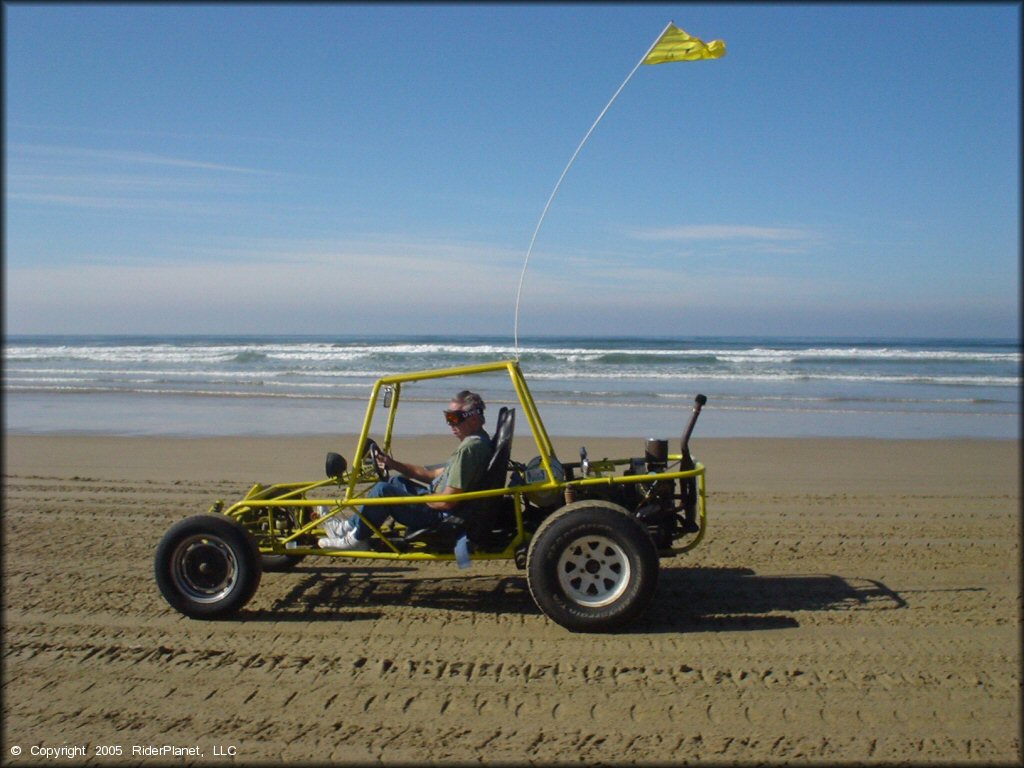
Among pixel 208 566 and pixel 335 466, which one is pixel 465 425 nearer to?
pixel 335 466

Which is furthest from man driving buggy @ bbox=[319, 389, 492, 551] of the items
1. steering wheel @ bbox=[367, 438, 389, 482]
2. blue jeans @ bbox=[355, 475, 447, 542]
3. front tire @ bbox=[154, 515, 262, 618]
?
front tire @ bbox=[154, 515, 262, 618]

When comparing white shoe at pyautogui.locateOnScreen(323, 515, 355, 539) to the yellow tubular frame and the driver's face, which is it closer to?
the yellow tubular frame

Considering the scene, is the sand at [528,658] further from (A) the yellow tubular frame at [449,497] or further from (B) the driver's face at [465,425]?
(B) the driver's face at [465,425]

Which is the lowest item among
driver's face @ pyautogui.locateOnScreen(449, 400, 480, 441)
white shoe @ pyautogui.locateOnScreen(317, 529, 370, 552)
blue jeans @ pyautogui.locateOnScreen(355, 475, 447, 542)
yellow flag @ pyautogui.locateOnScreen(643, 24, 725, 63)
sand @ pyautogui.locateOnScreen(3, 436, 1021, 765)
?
sand @ pyautogui.locateOnScreen(3, 436, 1021, 765)

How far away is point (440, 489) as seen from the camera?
5.34m

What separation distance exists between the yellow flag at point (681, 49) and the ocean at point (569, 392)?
8.56 meters

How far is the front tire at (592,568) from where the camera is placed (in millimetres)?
4848

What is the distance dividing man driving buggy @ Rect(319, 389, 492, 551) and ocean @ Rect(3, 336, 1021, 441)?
8.59m

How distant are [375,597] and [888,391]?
63.8 ft

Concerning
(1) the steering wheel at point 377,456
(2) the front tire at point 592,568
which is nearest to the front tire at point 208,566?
(1) the steering wheel at point 377,456

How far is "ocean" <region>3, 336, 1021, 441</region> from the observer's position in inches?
587

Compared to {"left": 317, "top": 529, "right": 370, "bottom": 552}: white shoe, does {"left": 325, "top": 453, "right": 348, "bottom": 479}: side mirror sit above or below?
above

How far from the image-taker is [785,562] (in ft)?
21.1

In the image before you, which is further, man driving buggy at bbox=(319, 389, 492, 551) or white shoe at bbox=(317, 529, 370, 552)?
white shoe at bbox=(317, 529, 370, 552)
